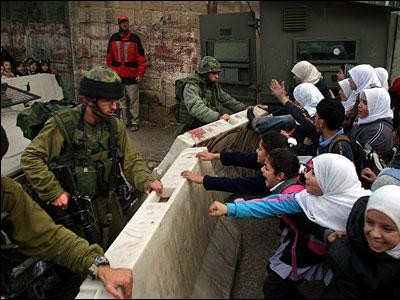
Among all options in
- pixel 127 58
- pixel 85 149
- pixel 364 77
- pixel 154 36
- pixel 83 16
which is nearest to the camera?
pixel 85 149

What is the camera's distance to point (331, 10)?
222 inches

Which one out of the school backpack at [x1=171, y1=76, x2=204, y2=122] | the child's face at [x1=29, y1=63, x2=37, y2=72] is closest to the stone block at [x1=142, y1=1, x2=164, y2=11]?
the child's face at [x1=29, y1=63, x2=37, y2=72]

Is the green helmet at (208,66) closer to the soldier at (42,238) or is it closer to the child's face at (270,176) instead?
the child's face at (270,176)

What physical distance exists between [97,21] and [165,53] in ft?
5.09

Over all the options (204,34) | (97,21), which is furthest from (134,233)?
(97,21)

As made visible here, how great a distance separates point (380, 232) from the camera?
1982mm

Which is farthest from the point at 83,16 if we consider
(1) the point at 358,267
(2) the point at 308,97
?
(1) the point at 358,267

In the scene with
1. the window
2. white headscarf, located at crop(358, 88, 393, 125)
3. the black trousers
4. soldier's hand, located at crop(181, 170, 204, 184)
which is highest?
the window

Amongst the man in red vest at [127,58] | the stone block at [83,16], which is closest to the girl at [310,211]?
the man in red vest at [127,58]

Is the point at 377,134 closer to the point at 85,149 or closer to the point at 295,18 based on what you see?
the point at 85,149

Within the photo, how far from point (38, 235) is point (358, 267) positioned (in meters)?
1.50

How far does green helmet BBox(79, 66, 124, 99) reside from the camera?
2.78m

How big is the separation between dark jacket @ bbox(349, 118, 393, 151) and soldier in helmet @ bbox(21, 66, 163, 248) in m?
1.75

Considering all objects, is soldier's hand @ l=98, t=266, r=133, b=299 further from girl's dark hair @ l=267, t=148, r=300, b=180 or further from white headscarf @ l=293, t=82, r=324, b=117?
white headscarf @ l=293, t=82, r=324, b=117
